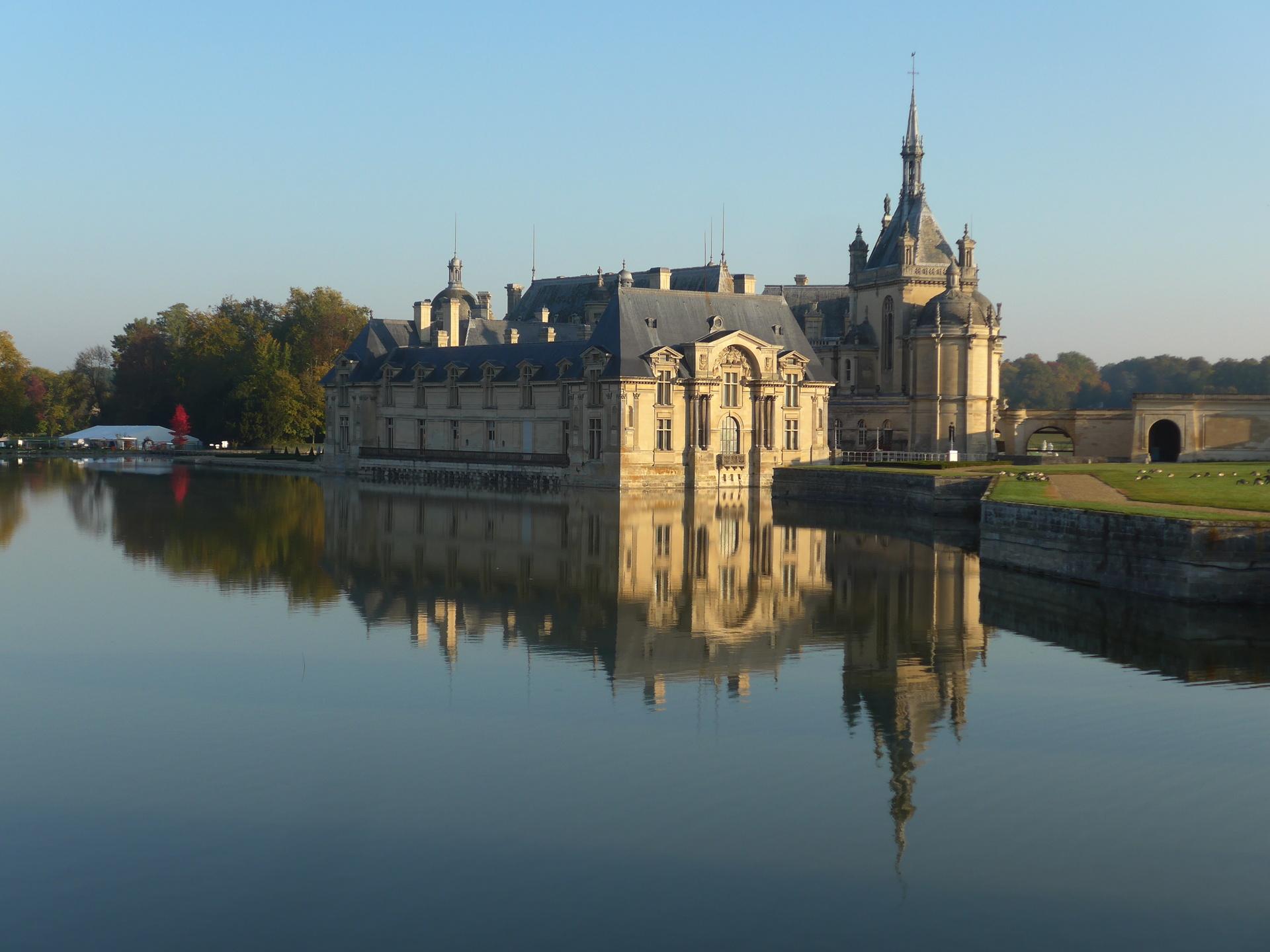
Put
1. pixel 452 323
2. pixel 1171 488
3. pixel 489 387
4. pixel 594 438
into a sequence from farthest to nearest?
pixel 452 323 → pixel 489 387 → pixel 594 438 → pixel 1171 488

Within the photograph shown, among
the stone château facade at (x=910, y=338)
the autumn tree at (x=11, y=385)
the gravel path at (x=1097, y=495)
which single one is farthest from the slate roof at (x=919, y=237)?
the autumn tree at (x=11, y=385)

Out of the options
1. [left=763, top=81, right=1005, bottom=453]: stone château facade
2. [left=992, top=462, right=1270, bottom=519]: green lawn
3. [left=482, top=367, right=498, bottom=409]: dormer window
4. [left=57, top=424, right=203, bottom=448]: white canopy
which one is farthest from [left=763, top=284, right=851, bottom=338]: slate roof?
[left=57, top=424, right=203, bottom=448]: white canopy

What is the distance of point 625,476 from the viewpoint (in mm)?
68750

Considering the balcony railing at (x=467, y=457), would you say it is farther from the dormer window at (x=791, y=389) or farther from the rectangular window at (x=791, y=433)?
the dormer window at (x=791, y=389)

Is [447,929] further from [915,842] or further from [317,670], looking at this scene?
[317,670]

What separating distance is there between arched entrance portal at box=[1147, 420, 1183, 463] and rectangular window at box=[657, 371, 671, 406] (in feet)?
88.1

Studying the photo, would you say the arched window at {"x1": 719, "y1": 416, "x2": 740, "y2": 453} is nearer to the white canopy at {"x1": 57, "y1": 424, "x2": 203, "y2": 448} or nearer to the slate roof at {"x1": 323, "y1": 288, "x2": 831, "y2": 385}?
the slate roof at {"x1": 323, "y1": 288, "x2": 831, "y2": 385}

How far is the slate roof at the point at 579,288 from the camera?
88.1 metres

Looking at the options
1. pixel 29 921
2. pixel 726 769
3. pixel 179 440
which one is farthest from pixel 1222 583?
pixel 179 440

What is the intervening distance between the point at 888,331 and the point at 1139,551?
56.1m

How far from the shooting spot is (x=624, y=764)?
722 inches

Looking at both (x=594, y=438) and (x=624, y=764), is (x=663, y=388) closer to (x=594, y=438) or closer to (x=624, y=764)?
(x=594, y=438)

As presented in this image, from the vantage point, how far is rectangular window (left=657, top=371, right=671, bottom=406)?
7038 centimetres

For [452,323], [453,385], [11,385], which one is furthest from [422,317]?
[11,385]
